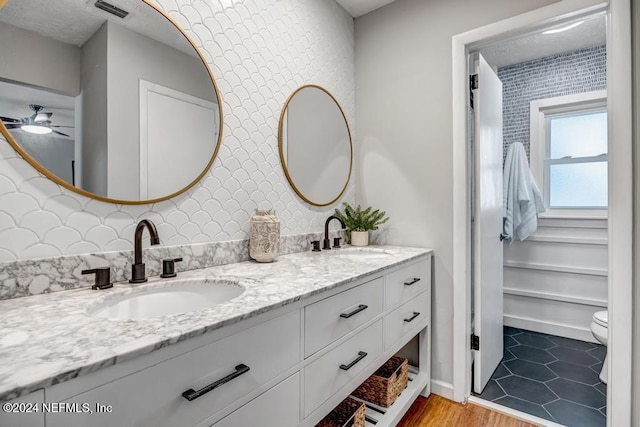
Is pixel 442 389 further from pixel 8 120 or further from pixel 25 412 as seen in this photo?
pixel 8 120

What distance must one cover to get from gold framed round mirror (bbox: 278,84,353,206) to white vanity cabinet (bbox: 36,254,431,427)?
76 centimetres

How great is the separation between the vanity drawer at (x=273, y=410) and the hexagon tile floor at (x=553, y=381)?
1.59m

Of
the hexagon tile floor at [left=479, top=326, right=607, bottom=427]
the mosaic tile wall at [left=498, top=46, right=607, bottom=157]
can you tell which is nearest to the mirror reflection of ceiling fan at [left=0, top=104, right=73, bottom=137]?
the hexagon tile floor at [left=479, top=326, right=607, bottom=427]

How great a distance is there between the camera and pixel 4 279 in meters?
0.92

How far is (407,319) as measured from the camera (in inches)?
67.1

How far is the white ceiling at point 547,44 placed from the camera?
2.57 metres

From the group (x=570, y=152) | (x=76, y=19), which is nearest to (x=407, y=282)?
(x=76, y=19)

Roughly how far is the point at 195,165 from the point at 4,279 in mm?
705

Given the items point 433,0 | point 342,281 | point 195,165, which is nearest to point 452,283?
point 342,281

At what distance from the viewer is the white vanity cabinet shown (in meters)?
0.61

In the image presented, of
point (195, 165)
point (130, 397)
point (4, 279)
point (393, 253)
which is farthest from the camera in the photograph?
point (393, 253)

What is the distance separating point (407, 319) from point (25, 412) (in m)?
1.52

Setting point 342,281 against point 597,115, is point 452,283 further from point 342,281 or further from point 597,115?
point 597,115

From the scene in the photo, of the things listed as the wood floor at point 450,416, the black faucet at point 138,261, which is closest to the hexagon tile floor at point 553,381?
the wood floor at point 450,416
